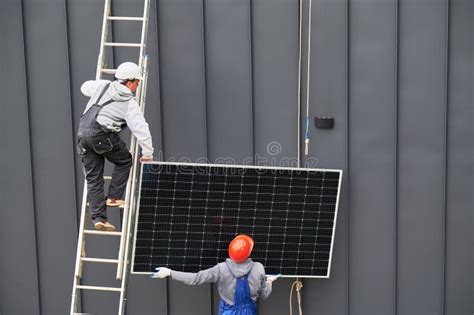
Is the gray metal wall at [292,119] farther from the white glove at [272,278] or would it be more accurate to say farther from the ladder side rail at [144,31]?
the white glove at [272,278]

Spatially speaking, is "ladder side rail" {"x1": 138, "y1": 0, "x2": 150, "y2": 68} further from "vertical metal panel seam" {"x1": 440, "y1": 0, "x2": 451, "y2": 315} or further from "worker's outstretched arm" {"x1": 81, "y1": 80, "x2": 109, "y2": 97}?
"vertical metal panel seam" {"x1": 440, "y1": 0, "x2": 451, "y2": 315}

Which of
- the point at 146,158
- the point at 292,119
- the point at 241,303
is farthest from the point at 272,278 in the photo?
the point at 146,158

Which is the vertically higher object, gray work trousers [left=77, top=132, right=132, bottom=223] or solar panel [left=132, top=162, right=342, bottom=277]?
gray work trousers [left=77, top=132, right=132, bottom=223]

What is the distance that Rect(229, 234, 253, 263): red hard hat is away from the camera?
25.1 feet

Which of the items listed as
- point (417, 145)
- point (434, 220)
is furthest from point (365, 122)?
point (434, 220)

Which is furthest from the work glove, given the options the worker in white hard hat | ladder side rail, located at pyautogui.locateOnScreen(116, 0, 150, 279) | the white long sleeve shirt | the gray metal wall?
the gray metal wall

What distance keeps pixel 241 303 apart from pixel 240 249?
576 mm

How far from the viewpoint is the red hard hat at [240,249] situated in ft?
25.1

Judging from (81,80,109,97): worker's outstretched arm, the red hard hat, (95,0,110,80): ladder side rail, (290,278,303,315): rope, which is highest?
(95,0,110,80): ladder side rail

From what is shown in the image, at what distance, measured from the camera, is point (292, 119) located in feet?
27.7

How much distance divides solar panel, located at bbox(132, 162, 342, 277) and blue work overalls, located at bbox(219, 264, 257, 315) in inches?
18.9

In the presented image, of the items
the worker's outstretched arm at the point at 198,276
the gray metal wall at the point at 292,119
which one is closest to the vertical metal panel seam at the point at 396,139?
the gray metal wall at the point at 292,119

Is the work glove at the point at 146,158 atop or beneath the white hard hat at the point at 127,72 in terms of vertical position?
beneath

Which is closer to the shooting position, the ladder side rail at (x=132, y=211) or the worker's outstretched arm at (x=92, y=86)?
the worker's outstretched arm at (x=92, y=86)
